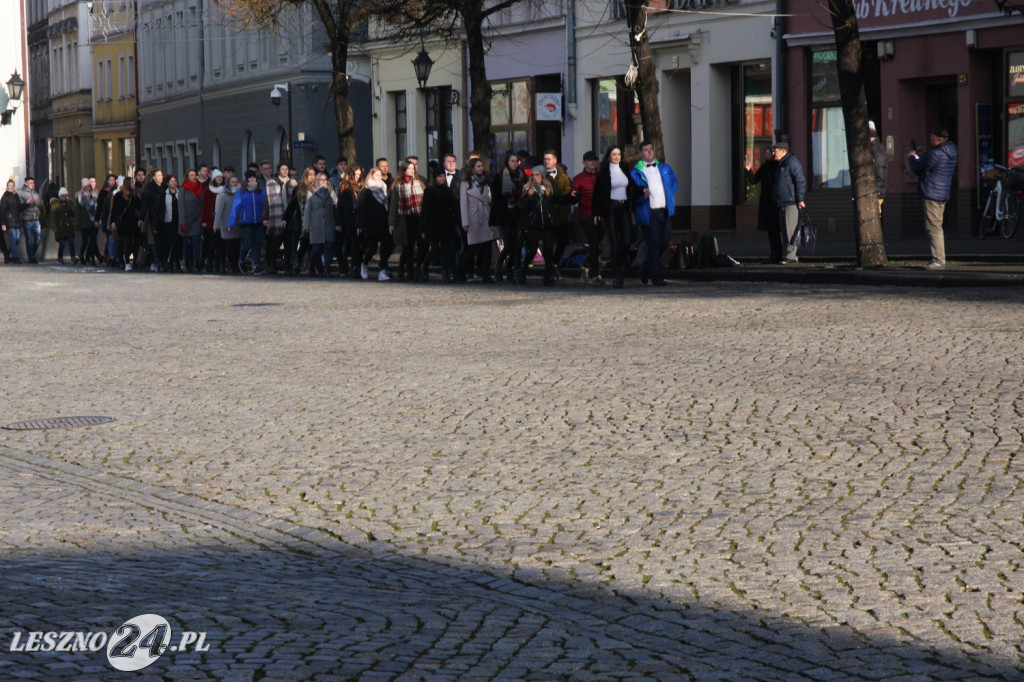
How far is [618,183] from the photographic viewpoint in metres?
23.0

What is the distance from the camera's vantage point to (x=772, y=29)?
35500 millimetres

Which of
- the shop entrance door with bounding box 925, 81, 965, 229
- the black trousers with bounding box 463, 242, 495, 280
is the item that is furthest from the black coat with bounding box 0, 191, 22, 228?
the shop entrance door with bounding box 925, 81, 965, 229

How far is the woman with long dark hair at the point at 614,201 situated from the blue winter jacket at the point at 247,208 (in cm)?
1014

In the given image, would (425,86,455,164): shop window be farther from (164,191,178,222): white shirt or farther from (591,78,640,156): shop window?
(164,191,178,222): white shirt

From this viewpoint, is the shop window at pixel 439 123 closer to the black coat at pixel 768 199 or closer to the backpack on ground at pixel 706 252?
the black coat at pixel 768 199

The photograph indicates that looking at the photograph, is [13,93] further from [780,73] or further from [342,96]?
[780,73]

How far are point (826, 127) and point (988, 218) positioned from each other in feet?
17.1

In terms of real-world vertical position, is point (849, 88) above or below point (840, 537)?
above

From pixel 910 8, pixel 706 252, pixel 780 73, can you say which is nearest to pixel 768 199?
pixel 706 252

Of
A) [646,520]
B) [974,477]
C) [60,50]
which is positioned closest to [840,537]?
[646,520]

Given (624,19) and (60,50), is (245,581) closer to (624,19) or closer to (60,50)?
(624,19)

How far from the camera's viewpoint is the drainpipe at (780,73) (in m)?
35.2

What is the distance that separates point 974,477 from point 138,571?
387cm

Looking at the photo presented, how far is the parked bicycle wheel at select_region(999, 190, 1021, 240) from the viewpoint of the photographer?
30109 mm
